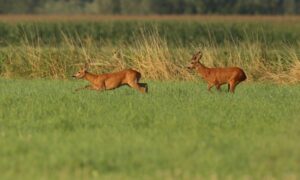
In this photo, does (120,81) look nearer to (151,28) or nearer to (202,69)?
(202,69)

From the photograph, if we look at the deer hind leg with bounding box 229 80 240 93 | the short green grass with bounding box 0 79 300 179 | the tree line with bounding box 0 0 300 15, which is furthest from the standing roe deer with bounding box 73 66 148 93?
the tree line with bounding box 0 0 300 15

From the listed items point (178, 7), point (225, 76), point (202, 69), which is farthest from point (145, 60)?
point (178, 7)

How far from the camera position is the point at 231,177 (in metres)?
9.73

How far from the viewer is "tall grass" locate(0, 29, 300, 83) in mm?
25938

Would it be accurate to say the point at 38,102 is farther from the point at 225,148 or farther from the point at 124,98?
the point at 225,148

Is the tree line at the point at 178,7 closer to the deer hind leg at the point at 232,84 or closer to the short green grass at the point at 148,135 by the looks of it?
the deer hind leg at the point at 232,84

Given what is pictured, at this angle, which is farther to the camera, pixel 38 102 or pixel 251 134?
pixel 38 102

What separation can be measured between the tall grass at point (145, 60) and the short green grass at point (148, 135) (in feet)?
23.7

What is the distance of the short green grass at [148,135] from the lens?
33.4ft

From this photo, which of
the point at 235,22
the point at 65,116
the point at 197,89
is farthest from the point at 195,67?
the point at 235,22

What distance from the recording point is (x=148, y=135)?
12430 mm

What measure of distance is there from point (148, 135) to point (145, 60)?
13.9m

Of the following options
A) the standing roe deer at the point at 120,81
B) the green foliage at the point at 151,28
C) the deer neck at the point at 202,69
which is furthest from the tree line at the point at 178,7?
the standing roe deer at the point at 120,81

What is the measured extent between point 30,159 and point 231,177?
241cm
